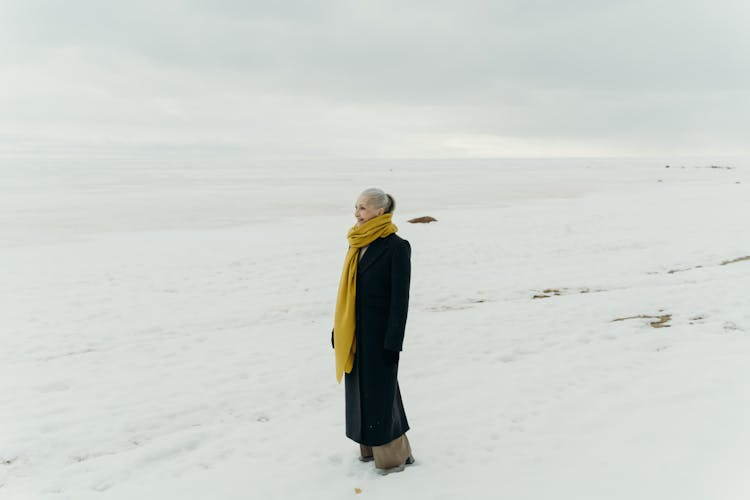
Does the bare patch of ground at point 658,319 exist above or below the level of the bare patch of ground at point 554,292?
above

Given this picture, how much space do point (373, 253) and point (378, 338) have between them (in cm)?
59

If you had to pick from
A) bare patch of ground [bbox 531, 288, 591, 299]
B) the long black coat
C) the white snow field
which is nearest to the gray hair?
the long black coat

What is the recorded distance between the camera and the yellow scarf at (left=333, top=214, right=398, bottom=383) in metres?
3.84

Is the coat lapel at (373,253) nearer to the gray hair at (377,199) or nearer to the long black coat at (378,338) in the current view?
the long black coat at (378,338)

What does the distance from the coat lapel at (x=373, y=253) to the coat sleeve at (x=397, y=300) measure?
0.10 meters

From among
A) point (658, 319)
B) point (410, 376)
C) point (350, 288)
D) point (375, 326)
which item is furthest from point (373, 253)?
point (658, 319)

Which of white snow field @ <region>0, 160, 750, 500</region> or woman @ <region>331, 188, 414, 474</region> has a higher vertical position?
woman @ <region>331, 188, 414, 474</region>

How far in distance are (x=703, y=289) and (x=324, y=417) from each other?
6675 millimetres

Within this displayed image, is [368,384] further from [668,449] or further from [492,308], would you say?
[492,308]

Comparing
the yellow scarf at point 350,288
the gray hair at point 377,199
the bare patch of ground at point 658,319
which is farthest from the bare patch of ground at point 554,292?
the gray hair at point 377,199

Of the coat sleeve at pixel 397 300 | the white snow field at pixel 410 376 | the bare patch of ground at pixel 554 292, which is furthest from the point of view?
the bare patch of ground at pixel 554 292

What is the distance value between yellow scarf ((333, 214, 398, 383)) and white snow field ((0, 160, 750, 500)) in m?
0.95

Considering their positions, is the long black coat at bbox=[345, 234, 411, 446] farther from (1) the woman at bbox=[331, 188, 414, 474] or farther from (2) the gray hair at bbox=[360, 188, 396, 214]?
(2) the gray hair at bbox=[360, 188, 396, 214]

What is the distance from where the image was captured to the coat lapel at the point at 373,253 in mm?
3865
